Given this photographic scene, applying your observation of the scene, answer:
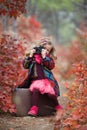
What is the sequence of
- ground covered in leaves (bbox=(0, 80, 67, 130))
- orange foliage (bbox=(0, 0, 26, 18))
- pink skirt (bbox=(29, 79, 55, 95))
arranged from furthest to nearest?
pink skirt (bbox=(29, 79, 55, 95))
orange foliage (bbox=(0, 0, 26, 18))
ground covered in leaves (bbox=(0, 80, 67, 130))

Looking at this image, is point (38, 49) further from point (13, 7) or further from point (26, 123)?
point (26, 123)

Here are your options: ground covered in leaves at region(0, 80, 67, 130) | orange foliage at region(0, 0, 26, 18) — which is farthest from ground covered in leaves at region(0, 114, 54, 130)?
orange foliage at region(0, 0, 26, 18)

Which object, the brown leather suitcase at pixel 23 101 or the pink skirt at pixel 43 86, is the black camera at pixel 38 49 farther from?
the brown leather suitcase at pixel 23 101

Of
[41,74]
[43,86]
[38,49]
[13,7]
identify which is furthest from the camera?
[38,49]

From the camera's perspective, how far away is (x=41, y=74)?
32.3 ft

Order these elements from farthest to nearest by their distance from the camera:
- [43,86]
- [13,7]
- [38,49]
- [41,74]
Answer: [38,49]
[41,74]
[43,86]
[13,7]

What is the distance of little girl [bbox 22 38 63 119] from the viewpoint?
9633 millimetres

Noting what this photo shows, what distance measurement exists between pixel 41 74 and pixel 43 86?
308 millimetres

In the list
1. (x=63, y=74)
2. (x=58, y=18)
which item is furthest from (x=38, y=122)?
(x=58, y=18)

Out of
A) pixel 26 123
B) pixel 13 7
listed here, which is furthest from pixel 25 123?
pixel 13 7

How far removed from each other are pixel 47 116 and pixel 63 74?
12.4 metres

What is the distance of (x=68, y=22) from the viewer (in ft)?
170

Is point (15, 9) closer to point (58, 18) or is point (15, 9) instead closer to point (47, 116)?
point (47, 116)

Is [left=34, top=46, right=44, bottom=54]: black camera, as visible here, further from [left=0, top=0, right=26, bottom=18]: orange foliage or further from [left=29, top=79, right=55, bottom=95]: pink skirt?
[left=0, top=0, right=26, bottom=18]: orange foliage
